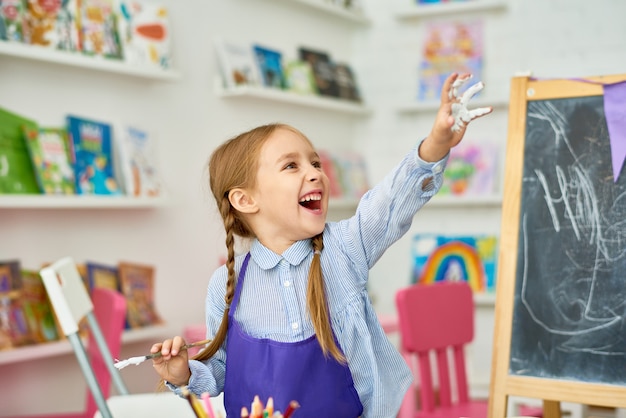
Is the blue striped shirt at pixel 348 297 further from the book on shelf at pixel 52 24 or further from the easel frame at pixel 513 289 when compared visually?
the book on shelf at pixel 52 24

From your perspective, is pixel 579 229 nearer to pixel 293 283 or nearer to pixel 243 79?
pixel 293 283

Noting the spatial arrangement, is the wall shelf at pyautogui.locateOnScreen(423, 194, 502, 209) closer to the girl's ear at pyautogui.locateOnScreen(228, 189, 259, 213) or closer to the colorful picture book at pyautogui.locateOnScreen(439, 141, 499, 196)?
→ the colorful picture book at pyautogui.locateOnScreen(439, 141, 499, 196)

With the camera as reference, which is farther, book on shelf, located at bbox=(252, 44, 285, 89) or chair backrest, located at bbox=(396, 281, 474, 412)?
book on shelf, located at bbox=(252, 44, 285, 89)

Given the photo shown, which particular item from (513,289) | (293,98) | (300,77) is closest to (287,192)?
(513,289)

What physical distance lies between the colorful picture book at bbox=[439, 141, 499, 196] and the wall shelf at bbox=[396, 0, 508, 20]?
29.2 inches

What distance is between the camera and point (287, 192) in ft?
5.53

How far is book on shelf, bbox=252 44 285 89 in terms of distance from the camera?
13.5ft

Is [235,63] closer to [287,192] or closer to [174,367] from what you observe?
[287,192]

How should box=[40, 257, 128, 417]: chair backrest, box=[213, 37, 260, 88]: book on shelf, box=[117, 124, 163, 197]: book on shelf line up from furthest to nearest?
1. box=[213, 37, 260, 88]: book on shelf
2. box=[117, 124, 163, 197]: book on shelf
3. box=[40, 257, 128, 417]: chair backrest

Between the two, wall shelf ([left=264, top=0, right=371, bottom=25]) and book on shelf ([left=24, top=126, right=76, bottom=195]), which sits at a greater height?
wall shelf ([left=264, top=0, right=371, bottom=25])

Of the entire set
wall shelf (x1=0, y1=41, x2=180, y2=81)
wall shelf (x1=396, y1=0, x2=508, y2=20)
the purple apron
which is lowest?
the purple apron

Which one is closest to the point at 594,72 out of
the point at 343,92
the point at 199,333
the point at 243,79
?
the point at 343,92

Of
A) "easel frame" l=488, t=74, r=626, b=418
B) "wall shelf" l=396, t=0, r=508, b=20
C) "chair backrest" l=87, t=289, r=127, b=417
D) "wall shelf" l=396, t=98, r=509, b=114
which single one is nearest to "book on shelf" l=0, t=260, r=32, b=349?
"chair backrest" l=87, t=289, r=127, b=417

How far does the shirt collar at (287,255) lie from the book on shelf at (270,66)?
244 centimetres
